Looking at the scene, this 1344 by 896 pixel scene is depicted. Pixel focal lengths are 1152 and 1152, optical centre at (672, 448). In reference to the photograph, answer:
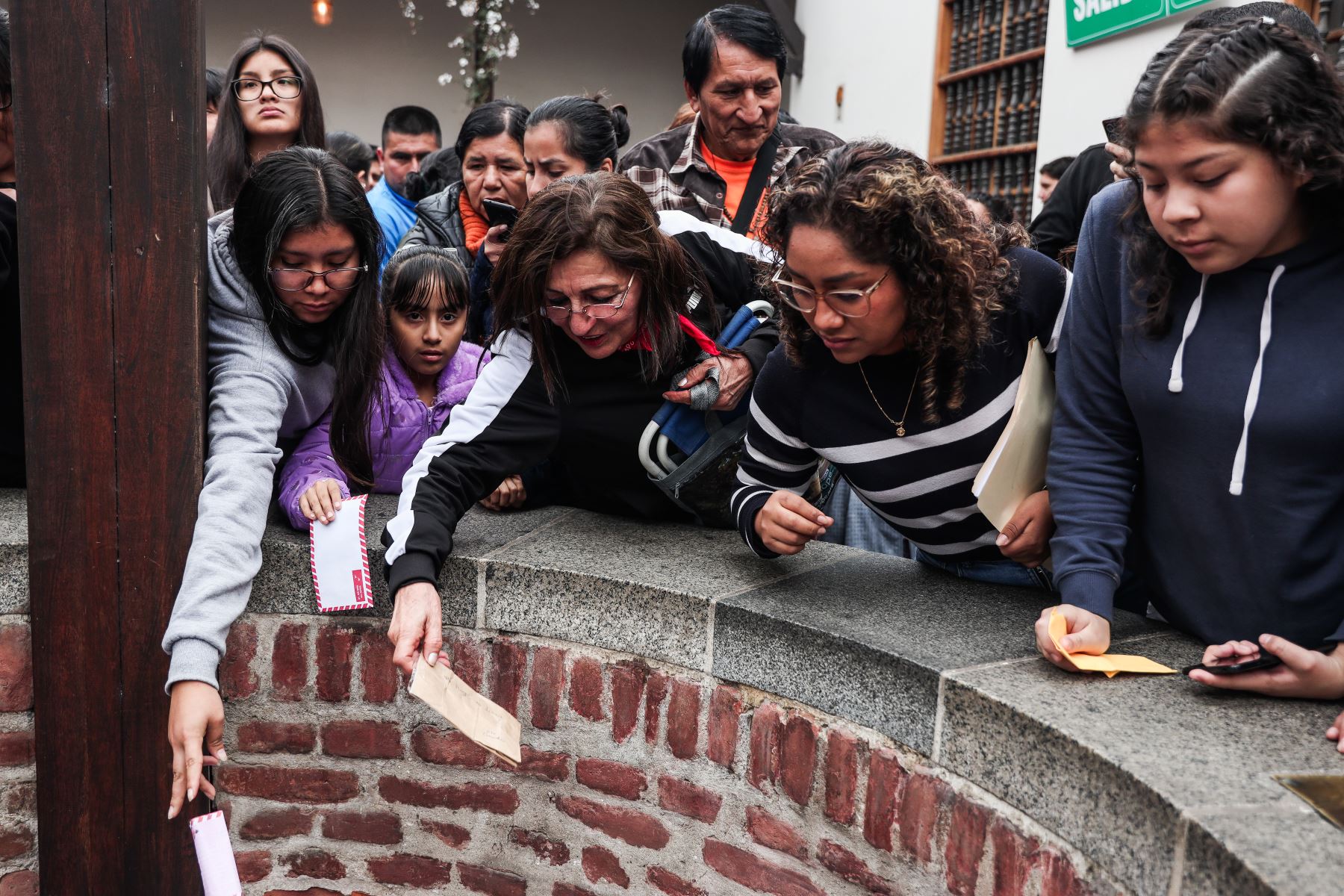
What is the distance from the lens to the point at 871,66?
29.8ft

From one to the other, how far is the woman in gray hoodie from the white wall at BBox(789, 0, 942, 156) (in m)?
5.77

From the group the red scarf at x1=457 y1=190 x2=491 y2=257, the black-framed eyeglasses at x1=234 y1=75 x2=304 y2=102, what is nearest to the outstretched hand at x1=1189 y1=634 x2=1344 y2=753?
the red scarf at x1=457 y1=190 x2=491 y2=257

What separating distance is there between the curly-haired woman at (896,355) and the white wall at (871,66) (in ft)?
19.4

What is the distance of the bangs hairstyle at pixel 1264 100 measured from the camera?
1478 millimetres

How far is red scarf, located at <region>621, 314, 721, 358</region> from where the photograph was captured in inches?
93.4

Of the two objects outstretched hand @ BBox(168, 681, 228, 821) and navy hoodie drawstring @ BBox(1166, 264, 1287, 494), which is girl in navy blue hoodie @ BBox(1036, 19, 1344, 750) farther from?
outstretched hand @ BBox(168, 681, 228, 821)

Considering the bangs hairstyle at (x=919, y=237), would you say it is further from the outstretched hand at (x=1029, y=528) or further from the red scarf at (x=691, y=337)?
the red scarf at (x=691, y=337)

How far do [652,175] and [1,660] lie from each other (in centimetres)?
202

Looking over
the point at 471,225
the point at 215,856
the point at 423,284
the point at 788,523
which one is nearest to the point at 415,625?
the point at 215,856

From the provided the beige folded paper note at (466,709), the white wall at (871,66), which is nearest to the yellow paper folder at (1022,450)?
the beige folded paper note at (466,709)

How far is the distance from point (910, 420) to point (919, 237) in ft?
1.07

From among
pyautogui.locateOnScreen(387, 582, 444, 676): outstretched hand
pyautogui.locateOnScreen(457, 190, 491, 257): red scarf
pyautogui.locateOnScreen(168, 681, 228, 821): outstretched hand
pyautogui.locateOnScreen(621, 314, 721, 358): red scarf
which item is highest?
pyautogui.locateOnScreen(457, 190, 491, 257): red scarf

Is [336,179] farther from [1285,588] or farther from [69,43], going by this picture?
[1285,588]

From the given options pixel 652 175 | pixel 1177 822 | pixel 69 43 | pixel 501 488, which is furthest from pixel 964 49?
pixel 1177 822
